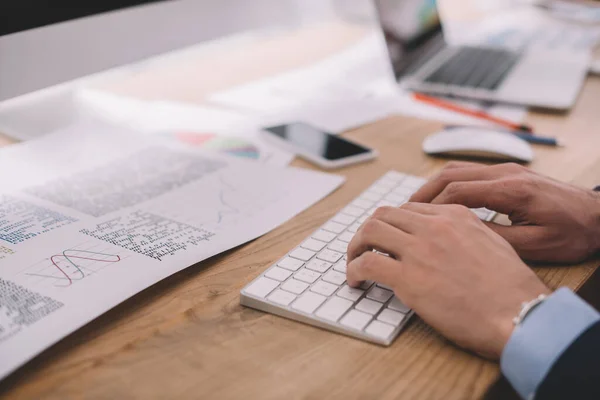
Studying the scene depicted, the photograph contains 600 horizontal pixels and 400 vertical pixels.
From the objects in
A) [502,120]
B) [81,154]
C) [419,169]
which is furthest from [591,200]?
[81,154]

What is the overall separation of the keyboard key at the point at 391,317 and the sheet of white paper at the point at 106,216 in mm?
176

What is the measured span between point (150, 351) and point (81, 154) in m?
0.38

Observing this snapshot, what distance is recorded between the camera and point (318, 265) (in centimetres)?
61

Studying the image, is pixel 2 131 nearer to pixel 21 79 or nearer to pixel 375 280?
pixel 21 79

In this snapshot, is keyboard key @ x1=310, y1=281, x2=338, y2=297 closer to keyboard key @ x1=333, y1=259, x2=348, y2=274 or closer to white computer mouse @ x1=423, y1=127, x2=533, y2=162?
keyboard key @ x1=333, y1=259, x2=348, y2=274

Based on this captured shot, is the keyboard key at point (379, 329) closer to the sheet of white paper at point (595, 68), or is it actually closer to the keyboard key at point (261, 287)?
the keyboard key at point (261, 287)

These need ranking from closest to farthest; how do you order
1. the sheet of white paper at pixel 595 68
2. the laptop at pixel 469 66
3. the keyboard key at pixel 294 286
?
the keyboard key at pixel 294 286
the laptop at pixel 469 66
the sheet of white paper at pixel 595 68

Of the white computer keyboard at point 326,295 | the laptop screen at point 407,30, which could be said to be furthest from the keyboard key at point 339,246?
the laptop screen at point 407,30

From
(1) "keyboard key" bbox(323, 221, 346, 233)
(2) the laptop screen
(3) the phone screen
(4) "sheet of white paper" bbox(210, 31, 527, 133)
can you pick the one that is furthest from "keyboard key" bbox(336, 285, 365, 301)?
(2) the laptop screen

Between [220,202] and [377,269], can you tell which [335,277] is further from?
[220,202]

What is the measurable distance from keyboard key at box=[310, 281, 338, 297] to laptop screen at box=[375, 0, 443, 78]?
26.3 inches

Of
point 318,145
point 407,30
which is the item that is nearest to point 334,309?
point 318,145

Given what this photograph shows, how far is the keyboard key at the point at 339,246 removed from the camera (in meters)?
0.63

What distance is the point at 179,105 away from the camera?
3.44ft
